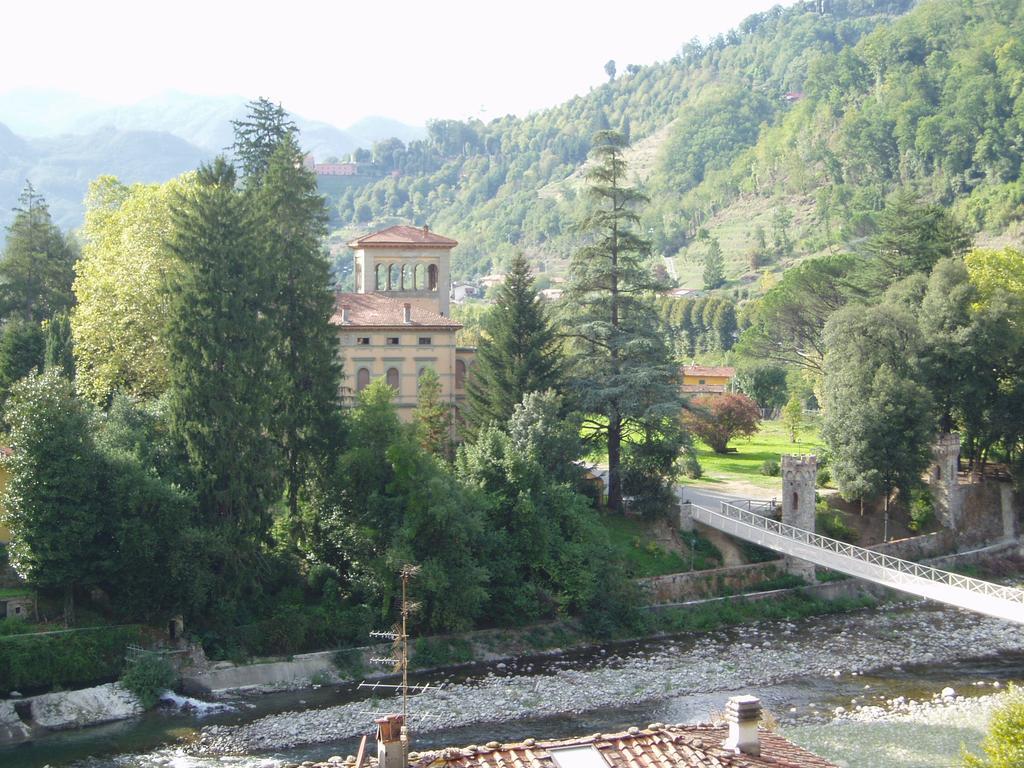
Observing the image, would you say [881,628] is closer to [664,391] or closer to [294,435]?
[664,391]

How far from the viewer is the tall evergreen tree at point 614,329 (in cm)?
4128

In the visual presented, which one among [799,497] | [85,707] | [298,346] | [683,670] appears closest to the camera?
[85,707]

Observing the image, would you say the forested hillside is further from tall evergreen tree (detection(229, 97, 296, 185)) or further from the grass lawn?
tall evergreen tree (detection(229, 97, 296, 185))

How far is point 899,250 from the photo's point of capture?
52156mm

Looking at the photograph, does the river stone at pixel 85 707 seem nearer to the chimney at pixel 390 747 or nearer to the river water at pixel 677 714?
the river water at pixel 677 714

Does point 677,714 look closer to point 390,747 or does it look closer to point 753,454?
point 390,747

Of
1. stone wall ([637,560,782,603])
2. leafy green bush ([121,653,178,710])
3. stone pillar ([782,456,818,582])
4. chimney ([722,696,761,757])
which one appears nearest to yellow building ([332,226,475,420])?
stone wall ([637,560,782,603])

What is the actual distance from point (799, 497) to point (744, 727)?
25212mm

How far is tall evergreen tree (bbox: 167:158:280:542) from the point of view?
110 ft

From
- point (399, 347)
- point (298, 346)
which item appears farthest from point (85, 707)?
point (399, 347)

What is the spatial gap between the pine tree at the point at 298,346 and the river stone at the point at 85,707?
7.81 meters

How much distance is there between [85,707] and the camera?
96.3 ft

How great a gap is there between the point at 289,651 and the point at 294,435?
629cm

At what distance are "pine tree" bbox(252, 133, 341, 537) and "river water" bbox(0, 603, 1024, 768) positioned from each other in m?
7.39
